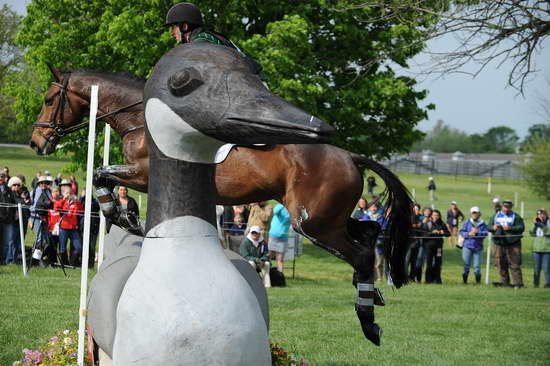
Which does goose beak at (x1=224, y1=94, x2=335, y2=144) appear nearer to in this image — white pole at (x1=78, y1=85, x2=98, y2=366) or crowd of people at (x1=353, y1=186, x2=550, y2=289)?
white pole at (x1=78, y1=85, x2=98, y2=366)

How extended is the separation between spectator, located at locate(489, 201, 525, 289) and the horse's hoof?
33.7 ft

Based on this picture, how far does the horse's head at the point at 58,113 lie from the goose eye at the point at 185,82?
568 cm

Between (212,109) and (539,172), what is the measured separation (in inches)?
1920

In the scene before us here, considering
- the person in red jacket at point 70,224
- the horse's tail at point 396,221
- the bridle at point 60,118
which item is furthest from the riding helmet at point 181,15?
the person in red jacket at point 70,224

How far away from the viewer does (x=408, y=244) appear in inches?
328

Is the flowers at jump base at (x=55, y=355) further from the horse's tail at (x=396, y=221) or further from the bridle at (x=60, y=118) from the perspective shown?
the horse's tail at (x=396, y=221)

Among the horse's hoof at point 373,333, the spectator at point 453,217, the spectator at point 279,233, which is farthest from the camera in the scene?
the spectator at point 453,217

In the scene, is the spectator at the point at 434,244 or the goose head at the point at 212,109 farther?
the spectator at the point at 434,244

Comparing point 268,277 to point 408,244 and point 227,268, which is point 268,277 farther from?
point 227,268

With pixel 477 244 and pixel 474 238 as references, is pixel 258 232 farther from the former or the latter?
pixel 477 244

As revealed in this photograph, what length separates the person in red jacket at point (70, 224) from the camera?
47.2 ft

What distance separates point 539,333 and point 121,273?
796cm

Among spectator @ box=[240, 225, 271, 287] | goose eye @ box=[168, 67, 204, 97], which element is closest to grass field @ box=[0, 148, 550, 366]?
spectator @ box=[240, 225, 271, 287]

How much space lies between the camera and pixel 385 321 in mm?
10336
